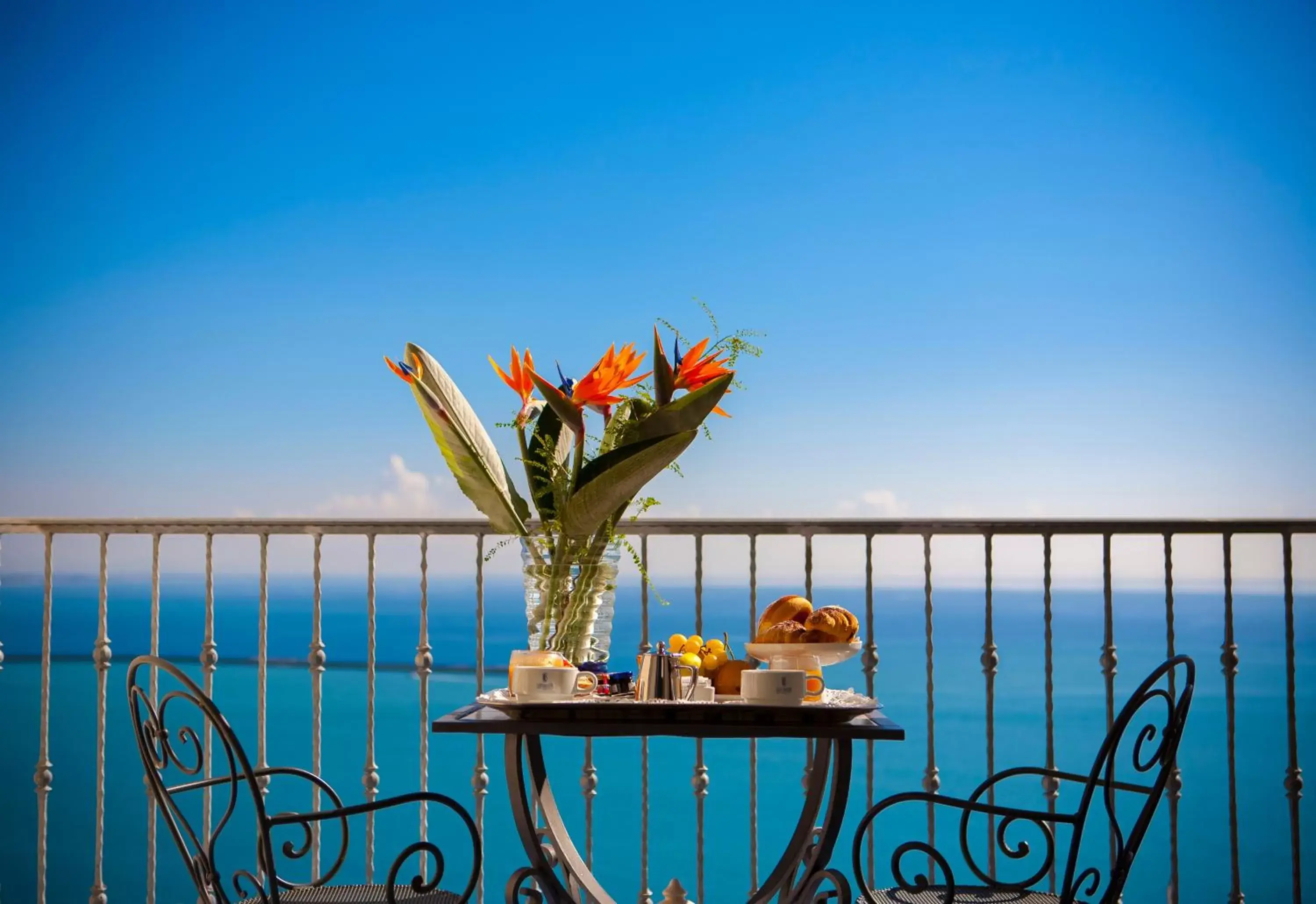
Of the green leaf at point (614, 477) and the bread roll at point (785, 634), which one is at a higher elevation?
the green leaf at point (614, 477)

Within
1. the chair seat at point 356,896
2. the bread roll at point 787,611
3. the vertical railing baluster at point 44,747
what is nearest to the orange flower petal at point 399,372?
the bread roll at point 787,611

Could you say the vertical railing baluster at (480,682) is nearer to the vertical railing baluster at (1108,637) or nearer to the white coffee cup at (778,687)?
the white coffee cup at (778,687)

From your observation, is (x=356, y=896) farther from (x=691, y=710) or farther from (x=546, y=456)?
(x=546, y=456)

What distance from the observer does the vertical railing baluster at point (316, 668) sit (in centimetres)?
283

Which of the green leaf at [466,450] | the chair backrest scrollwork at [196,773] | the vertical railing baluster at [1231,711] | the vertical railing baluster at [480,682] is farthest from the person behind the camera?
the vertical railing baluster at [480,682]

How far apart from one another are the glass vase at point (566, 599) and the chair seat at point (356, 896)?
0.50m

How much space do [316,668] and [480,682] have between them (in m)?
0.46

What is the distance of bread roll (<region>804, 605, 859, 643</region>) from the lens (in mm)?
1909

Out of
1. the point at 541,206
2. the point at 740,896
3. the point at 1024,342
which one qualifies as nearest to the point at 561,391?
the point at 740,896

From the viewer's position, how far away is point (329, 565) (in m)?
2.89

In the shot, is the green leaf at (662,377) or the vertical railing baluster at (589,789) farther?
the vertical railing baluster at (589,789)

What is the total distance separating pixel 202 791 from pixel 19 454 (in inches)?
461

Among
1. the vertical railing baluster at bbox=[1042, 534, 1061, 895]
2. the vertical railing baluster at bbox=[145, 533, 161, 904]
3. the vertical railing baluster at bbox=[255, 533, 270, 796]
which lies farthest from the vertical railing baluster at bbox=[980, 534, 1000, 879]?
the vertical railing baluster at bbox=[145, 533, 161, 904]

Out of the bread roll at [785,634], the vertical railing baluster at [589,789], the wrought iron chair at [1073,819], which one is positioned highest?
the bread roll at [785,634]
